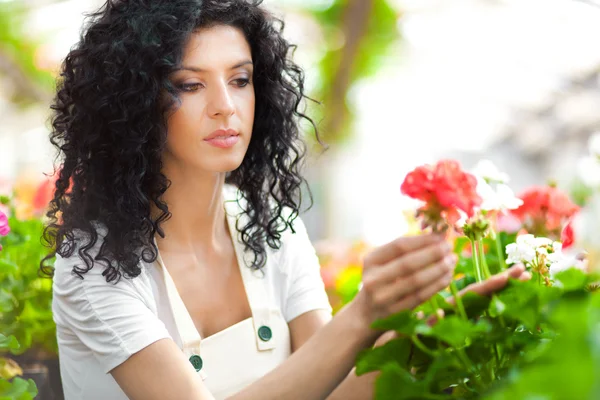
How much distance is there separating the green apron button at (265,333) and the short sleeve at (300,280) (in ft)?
0.34

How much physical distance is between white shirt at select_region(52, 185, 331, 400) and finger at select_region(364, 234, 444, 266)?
49cm

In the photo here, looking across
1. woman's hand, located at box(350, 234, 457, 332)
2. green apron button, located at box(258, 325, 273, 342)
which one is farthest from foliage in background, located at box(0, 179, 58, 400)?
woman's hand, located at box(350, 234, 457, 332)

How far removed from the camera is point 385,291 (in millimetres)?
868

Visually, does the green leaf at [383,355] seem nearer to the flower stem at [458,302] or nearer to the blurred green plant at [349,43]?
the flower stem at [458,302]

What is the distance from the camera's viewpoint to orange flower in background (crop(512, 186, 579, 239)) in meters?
1.38

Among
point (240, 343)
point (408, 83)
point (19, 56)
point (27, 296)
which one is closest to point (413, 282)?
point (240, 343)

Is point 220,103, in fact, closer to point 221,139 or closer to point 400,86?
point 221,139

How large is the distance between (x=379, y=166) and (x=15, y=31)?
32.3 feet

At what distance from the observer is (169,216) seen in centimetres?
141

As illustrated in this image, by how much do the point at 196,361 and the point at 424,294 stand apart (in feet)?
2.11

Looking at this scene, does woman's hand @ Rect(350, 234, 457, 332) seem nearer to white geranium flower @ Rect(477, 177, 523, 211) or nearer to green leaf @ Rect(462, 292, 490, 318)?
green leaf @ Rect(462, 292, 490, 318)

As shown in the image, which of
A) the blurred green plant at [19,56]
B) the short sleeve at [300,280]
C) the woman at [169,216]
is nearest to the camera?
the woman at [169,216]

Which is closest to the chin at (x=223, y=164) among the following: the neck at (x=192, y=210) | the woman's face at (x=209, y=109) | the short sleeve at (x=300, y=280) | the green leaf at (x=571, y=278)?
the woman's face at (x=209, y=109)

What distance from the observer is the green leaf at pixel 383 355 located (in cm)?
83
